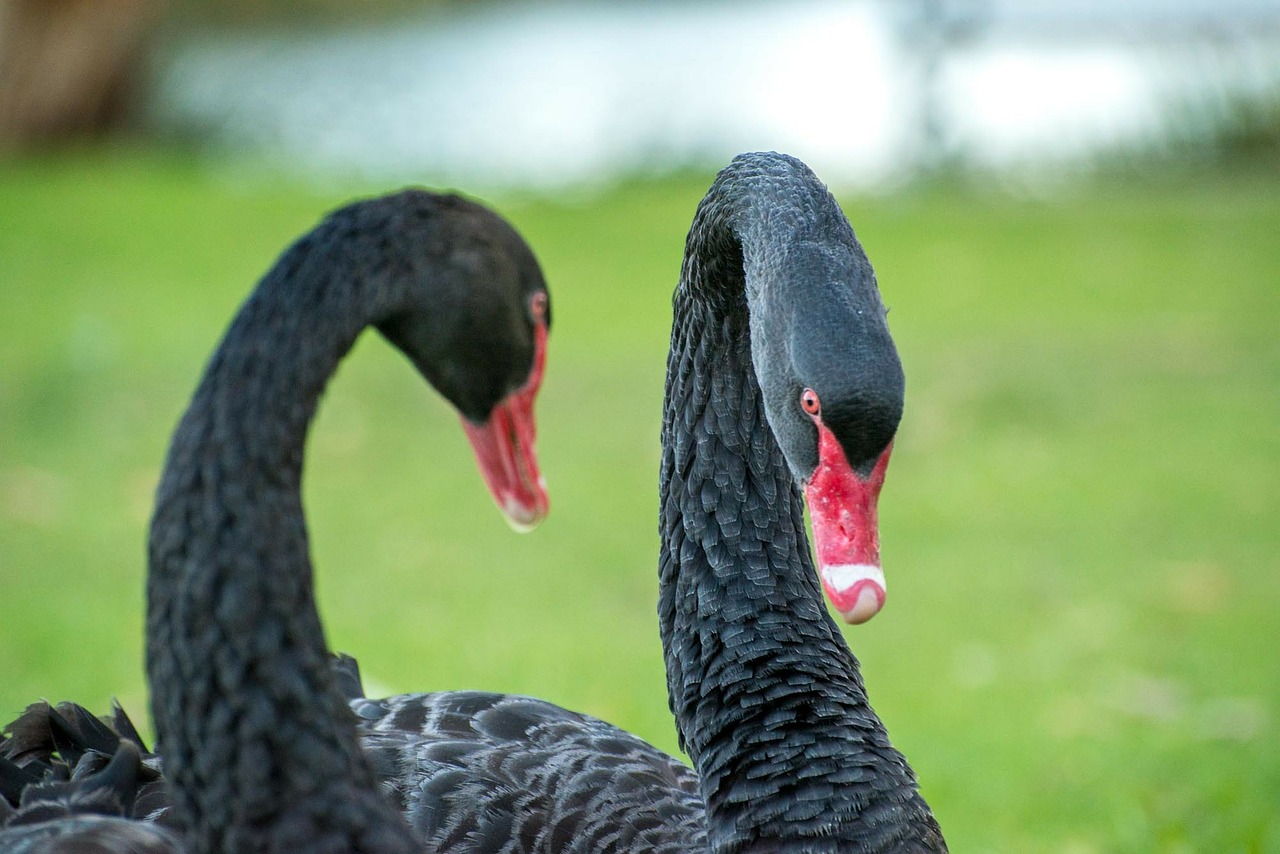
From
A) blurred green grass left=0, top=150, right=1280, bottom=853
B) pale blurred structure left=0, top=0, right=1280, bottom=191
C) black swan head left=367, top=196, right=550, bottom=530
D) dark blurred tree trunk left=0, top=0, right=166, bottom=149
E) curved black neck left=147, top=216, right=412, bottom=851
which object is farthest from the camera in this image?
pale blurred structure left=0, top=0, right=1280, bottom=191

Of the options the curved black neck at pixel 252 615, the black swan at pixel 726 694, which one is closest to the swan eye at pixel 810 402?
the black swan at pixel 726 694

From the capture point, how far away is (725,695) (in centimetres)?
207

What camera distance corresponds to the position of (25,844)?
1.71 m

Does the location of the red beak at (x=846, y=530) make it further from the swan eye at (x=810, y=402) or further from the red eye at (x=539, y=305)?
the red eye at (x=539, y=305)

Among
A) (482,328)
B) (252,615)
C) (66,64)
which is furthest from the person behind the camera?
(66,64)

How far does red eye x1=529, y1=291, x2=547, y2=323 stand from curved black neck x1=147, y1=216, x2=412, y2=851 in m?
0.34

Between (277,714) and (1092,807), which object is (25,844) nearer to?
(277,714)

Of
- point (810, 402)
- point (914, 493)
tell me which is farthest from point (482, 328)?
point (914, 493)

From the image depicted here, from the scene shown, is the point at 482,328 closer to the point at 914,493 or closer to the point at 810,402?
the point at 810,402

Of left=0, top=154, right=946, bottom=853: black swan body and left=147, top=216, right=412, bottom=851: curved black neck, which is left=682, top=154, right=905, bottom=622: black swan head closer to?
left=0, top=154, right=946, bottom=853: black swan body

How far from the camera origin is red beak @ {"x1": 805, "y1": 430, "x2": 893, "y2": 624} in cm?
161

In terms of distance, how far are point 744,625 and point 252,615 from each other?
0.75 m

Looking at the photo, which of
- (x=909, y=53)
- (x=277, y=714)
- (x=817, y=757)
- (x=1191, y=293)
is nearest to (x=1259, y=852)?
(x=817, y=757)

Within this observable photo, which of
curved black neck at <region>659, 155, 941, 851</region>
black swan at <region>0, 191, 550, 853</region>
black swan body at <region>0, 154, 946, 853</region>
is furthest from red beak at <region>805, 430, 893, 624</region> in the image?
black swan at <region>0, 191, 550, 853</region>
